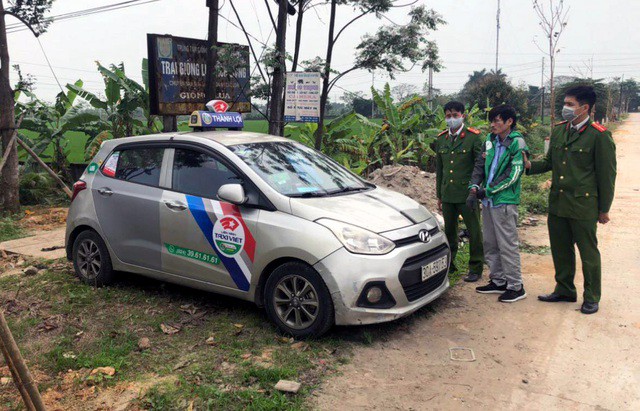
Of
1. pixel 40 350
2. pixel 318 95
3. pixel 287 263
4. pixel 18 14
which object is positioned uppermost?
pixel 18 14

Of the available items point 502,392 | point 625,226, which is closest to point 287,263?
point 502,392

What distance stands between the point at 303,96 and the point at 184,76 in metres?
2.60

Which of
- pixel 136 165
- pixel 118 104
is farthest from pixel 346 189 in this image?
pixel 118 104

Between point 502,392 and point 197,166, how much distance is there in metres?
3.13

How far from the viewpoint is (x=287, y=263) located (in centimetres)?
428

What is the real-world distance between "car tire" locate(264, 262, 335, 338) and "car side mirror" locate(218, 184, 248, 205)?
2.08 ft

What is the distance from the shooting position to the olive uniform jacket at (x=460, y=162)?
5633 mm

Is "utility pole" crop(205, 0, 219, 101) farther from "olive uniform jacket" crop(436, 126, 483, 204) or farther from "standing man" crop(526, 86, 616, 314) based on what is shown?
"standing man" crop(526, 86, 616, 314)

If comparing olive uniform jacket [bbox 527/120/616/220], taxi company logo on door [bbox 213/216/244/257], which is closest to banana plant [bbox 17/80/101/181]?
taxi company logo on door [bbox 213/216/244/257]

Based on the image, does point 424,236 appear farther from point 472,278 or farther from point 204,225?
point 204,225

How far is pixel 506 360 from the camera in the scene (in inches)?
157

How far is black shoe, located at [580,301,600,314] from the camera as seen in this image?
15.8ft

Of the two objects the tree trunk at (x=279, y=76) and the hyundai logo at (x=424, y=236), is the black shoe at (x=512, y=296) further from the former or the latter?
the tree trunk at (x=279, y=76)

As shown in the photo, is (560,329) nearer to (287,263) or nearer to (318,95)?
(287,263)
